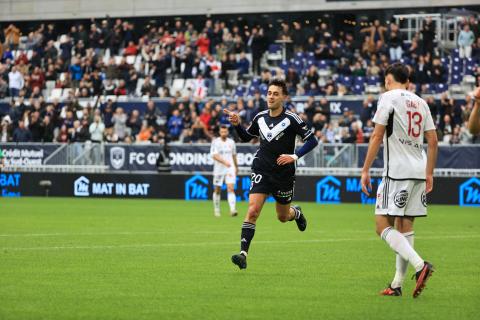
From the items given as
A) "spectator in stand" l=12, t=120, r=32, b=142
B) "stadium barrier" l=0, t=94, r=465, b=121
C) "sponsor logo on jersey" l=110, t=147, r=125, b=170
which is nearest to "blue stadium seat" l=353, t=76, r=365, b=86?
"stadium barrier" l=0, t=94, r=465, b=121

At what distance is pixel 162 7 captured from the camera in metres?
49.9

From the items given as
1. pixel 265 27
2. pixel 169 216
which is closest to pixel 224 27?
pixel 265 27

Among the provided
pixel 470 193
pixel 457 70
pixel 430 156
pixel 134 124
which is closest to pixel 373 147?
pixel 430 156

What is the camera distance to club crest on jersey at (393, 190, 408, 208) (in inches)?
425

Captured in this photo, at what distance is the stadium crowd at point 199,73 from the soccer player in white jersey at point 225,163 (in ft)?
26.6

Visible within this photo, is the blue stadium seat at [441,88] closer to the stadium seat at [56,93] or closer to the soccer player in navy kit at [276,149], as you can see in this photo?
the stadium seat at [56,93]

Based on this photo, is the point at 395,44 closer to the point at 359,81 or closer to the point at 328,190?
the point at 359,81

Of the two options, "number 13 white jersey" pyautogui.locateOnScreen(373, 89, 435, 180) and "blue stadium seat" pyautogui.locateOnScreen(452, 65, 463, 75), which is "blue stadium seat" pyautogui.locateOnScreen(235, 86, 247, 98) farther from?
"number 13 white jersey" pyautogui.locateOnScreen(373, 89, 435, 180)

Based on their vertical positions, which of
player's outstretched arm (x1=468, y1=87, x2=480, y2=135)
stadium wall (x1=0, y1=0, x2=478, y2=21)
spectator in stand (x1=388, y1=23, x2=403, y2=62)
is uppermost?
stadium wall (x1=0, y1=0, x2=478, y2=21)

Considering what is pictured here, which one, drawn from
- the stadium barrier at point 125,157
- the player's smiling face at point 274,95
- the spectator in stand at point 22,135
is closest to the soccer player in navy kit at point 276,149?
the player's smiling face at point 274,95

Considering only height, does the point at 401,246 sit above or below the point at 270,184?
below

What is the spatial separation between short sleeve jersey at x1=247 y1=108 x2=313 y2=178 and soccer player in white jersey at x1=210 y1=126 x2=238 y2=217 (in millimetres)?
13324

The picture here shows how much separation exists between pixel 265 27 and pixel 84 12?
375 inches

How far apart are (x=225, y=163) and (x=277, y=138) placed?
1345 centimetres
